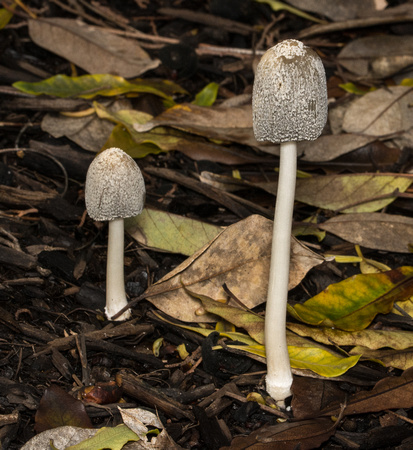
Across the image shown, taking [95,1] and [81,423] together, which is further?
[95,1]

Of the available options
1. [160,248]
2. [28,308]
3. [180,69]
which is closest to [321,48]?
[180,69]

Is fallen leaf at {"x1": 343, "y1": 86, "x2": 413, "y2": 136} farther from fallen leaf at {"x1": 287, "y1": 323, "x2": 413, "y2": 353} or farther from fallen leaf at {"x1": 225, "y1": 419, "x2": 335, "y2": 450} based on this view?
fallen leaf at {"x1": 225, "y1": 419, "x2": 335, "y2": 450}

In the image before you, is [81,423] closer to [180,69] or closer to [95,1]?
[180,69]

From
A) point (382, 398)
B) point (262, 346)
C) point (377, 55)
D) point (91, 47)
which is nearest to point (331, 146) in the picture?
point (377, 55)

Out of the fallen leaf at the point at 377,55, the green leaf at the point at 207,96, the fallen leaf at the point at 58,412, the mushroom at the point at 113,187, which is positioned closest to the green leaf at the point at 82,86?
→ the green leaf at the point at 207,96

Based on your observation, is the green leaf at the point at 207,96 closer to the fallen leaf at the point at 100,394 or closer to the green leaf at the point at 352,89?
the green leaf at the point at 352,89
